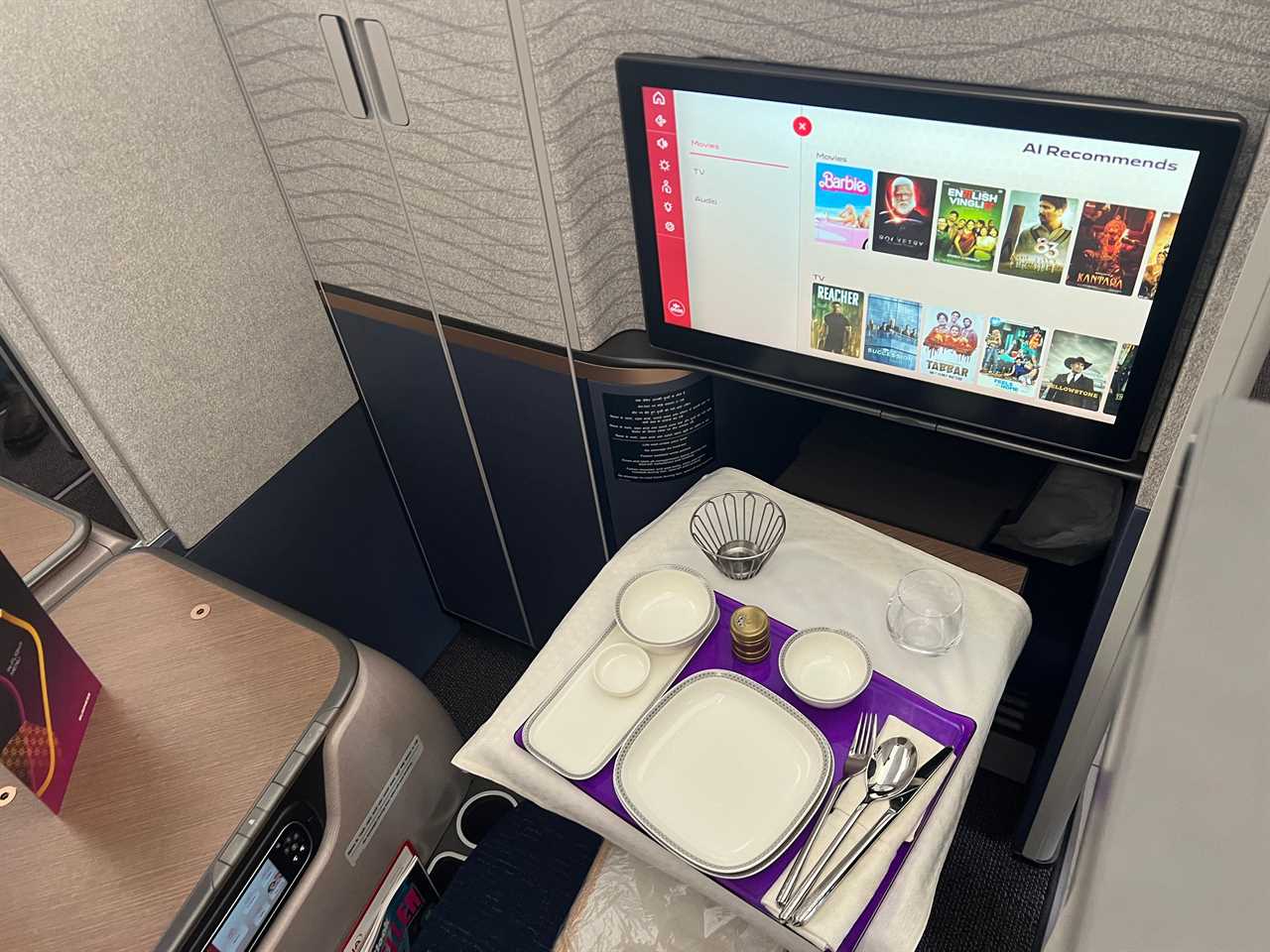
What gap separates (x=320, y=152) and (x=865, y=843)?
103cm

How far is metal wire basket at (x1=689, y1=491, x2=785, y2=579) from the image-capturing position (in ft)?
3.33

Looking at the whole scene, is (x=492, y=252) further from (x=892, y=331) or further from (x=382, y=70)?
(x=892, y=331)

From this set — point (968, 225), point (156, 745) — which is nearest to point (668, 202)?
point (968, 225)

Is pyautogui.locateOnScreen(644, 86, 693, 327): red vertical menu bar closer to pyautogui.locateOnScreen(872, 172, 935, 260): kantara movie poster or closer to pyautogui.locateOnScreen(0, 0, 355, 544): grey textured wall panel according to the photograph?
pyautogui.locateOnScreen(872, 172, 935, 260): kantara movie poster

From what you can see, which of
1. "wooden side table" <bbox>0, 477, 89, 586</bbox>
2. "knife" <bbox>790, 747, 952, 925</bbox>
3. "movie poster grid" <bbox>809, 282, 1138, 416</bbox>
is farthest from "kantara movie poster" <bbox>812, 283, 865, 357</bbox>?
"wooden side table" <bbox>0, 477, 89, 586</bbox>

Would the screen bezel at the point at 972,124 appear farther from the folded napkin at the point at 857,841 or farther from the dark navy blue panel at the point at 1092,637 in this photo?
the folded napkin at the point at 857,841

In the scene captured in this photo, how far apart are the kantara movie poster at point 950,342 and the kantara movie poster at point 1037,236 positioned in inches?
2.6

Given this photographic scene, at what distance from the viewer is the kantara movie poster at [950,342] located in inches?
35.4

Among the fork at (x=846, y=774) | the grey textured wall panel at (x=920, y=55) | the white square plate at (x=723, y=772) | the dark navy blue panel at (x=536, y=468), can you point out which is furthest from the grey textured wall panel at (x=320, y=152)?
the fork at (x=846, y=774)

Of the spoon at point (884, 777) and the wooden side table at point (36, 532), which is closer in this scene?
the spoon at point (884, 777)

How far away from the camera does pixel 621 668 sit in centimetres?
94

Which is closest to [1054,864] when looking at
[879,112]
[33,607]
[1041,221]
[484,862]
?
[484,862]

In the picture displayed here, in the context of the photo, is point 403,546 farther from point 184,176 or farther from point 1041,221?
point 1041,221

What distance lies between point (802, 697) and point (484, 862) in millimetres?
462
